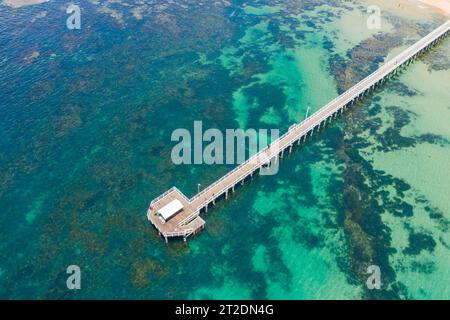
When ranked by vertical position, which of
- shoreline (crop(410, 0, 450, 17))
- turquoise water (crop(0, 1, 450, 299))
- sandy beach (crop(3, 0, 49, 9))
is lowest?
turquoise water (crop(0, 1, 450, 299))

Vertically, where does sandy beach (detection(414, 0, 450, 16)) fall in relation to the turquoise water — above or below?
above

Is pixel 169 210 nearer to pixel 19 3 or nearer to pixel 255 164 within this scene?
pixel 255 164

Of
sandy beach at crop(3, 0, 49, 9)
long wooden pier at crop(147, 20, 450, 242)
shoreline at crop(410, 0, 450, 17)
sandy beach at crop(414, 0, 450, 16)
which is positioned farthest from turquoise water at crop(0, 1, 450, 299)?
sandy beach at crop(414, 0, 450, 16)

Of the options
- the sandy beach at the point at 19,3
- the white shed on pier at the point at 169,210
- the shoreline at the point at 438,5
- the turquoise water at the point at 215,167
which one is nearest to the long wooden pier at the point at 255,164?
the white shed on pier at the point at 169,210

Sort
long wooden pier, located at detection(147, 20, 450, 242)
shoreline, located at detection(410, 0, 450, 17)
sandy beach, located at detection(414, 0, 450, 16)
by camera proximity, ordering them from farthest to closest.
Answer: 1. sandy beach, located at detection(414, 0, 450, 16)
2. shoreline, located at detection(410, 0, 450, 17)
3. long wooden pier, located at detection(147, 20, 450, 242)

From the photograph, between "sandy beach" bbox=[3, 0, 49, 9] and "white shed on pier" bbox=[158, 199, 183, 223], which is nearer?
"white shed on pier" bbox=[158, 199, 183, 223]

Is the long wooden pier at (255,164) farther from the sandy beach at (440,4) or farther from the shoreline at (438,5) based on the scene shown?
the sandy beach at (440,4)

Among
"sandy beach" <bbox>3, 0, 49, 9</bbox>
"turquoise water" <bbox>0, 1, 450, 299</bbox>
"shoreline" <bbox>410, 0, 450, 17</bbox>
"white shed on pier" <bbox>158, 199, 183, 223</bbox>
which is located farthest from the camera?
"shoreline" <bbox>410, 0, 450, 17</bbox>

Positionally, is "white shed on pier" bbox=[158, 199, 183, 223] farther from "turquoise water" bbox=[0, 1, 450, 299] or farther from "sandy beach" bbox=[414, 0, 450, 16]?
"sandy beach" bbox=[414, 0, 450, 16]
